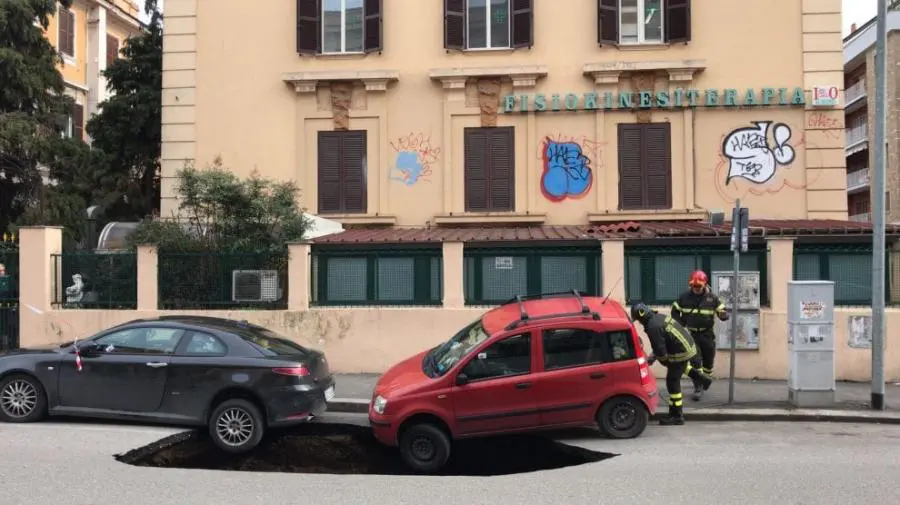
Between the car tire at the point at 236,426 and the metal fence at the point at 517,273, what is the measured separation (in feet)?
16.6

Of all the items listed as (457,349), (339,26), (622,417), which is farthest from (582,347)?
(339,26)

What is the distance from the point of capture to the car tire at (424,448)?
7027 mm

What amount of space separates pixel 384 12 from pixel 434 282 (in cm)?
693

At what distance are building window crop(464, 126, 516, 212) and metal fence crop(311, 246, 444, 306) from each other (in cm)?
350

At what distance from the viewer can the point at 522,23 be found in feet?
49.7

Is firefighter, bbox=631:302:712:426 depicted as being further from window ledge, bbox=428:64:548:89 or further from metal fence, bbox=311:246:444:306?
window ledge, bbox=428:64:548:89

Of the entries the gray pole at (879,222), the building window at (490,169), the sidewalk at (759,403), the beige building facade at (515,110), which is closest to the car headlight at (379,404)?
the sidewalk at (759,403)

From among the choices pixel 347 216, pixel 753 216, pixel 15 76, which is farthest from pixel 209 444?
pixel 15 76

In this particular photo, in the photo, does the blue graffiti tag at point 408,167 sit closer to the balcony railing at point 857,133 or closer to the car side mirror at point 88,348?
the car side mirror at point 88,348

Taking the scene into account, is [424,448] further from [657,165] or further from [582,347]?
[657,165]

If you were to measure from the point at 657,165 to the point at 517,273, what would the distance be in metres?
5.02

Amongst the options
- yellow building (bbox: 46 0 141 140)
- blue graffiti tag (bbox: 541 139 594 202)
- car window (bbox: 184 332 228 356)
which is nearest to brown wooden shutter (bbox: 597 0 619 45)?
blue graffiti tag (bbox: 541 139 594 202)

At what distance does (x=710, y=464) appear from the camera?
6789mm

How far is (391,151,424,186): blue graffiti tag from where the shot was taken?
15289 millimetres
